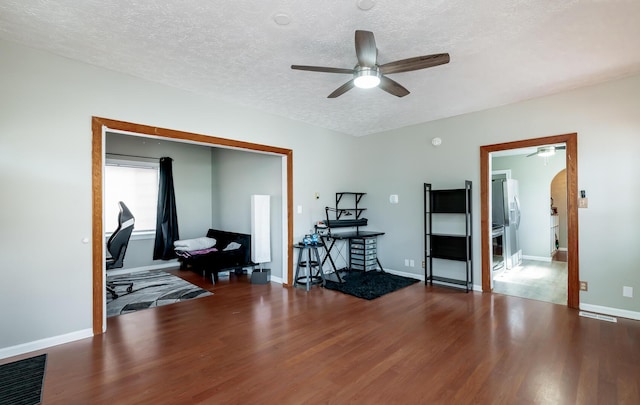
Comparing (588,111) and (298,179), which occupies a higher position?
(588,111)

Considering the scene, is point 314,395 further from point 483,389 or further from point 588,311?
point 588,311

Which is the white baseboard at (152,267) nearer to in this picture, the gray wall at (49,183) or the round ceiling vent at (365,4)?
the gray wall at (49,183)

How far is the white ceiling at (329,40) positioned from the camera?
206 centimetres

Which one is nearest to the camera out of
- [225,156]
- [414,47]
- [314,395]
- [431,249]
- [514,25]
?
[314,395]

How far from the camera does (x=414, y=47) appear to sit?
101 inches

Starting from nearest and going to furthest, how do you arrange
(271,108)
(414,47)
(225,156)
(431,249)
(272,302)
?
1. (414,47)
2. (272,302)
3. (271,108)
4. (431,249)
5. (225,156)

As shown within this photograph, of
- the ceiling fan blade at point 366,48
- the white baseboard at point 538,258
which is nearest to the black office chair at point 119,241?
the ceiling fan blade at point 366,48

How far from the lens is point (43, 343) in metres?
2.68

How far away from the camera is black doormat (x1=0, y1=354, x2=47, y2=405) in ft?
6.48

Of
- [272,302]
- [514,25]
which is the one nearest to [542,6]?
[514,25]

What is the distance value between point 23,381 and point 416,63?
3.76 m

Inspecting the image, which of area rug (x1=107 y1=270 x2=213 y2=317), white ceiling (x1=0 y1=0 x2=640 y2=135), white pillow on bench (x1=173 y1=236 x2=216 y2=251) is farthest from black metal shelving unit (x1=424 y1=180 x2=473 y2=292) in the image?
white pillow on bench (x1=173 y1=236 x2=216 y2=251)

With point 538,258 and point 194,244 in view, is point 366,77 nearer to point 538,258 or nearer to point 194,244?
point 194,244

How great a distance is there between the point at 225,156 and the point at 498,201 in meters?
5.61
